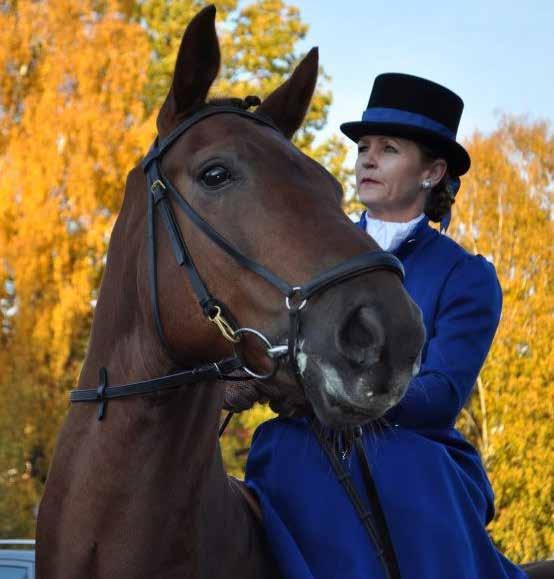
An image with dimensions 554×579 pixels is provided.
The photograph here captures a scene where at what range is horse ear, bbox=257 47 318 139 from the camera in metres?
3.31

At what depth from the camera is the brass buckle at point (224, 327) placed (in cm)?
272

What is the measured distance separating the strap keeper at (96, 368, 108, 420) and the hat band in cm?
139

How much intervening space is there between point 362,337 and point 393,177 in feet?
4.30

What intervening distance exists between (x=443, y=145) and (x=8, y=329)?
17872mm

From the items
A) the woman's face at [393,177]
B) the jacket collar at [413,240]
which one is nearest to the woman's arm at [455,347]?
the jacket collar at [413,240]

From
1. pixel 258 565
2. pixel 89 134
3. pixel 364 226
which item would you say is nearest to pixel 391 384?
pixel 258 565

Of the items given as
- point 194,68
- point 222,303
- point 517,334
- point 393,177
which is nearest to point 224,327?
point 222,303

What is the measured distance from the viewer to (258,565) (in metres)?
3.19

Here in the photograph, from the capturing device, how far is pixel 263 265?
266 cm

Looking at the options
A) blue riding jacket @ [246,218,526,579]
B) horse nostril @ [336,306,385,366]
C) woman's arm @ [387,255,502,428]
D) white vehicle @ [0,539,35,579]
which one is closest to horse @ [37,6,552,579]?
horse nostril @ [336,306,385,366]

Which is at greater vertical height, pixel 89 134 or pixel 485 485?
pixel 89 134

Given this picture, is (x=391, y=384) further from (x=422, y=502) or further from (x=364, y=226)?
(x=364, y=226)

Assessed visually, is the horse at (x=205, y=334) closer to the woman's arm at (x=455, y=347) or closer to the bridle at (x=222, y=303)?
the bridle at (x=222, y=303)

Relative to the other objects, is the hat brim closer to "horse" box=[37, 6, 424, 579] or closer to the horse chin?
"horse" box=[37, 6, 424, 579]
